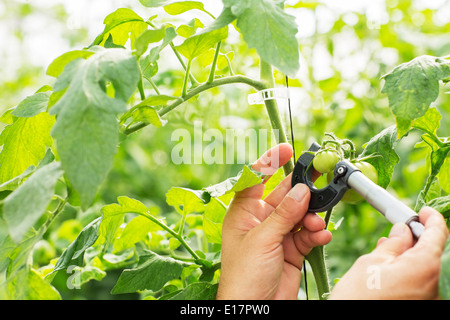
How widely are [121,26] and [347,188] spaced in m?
0.42

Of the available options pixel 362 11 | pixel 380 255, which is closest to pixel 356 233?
pixel 362 11

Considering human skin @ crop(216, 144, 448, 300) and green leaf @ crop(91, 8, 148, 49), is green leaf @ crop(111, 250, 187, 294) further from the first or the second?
green leaf @ crop(91, 8, 148, 49)

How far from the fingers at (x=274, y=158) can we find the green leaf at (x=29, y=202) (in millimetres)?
396

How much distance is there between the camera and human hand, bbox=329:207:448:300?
56 centimetres

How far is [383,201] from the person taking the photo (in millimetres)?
673

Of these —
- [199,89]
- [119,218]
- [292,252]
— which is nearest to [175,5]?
[199,89]

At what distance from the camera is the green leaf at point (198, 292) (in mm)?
762

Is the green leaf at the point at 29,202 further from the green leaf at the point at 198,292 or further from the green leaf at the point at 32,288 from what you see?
the green leaf at the point at 198,292

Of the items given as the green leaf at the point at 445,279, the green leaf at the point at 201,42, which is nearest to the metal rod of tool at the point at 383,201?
the green leaf at the point at 445,279

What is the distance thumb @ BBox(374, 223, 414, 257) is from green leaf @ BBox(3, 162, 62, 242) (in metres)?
0.38

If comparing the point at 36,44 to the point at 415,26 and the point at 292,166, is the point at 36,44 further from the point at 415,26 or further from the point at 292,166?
the point at 292,166

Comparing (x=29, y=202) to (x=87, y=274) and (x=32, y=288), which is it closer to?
(x=32, y=288)
